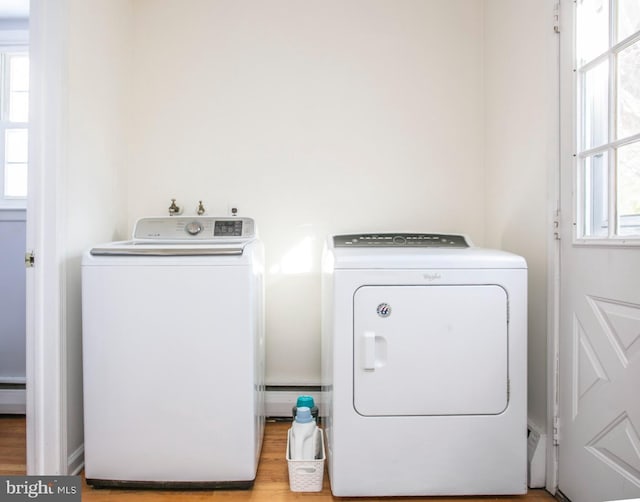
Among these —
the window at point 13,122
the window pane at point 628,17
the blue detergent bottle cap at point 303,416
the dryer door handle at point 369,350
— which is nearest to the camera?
the window pane at point 628,17

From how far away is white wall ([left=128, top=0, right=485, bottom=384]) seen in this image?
2117 mm

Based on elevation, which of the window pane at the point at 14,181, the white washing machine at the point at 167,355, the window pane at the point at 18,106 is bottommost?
the white washing machine at the point at 167,355

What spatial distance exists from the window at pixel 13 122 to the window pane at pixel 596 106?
3.09 meters

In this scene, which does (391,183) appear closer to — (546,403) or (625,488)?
(546,403)

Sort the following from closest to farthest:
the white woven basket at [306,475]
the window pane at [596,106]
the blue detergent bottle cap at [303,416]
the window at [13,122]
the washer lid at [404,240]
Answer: the window pane at [596,106] → the white woven basket at [306,475] → the blue detergent bottle cap at [303,416] → the washer lid at [404,240] → the window at [13,122]

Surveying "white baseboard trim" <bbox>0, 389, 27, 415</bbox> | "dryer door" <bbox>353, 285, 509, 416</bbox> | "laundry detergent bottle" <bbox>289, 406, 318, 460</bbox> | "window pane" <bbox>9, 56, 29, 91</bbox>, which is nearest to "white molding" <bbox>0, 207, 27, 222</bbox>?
"window pane" <bbox>9, 56, 29, 91</bbox>

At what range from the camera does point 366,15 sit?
211 centimetres

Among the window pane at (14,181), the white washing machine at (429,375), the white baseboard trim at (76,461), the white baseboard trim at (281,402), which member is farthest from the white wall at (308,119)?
the window pane at (14,181)

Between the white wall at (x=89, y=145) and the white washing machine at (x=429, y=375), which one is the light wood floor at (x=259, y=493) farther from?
the white wall at (x=89, y=145)

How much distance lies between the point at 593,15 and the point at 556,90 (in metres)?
0.25

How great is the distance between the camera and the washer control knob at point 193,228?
1.83 meters

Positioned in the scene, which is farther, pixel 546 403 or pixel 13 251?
pixel 13 251

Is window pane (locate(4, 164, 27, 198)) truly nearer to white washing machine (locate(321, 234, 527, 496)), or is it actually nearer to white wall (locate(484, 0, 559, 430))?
white washing machine (locate(321, 234, 527, 496))

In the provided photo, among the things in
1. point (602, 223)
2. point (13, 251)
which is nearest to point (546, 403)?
point (602, 223)
